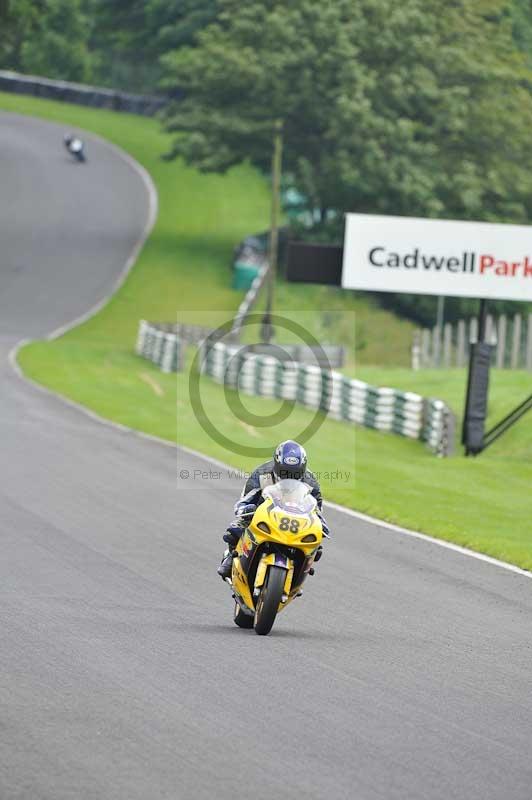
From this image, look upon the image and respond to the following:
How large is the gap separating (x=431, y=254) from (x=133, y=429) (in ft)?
22.1

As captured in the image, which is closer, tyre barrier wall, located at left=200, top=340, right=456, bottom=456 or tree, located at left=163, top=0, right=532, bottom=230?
tyre barrier wall, located at left=200, top=340, right=456, bottom=456

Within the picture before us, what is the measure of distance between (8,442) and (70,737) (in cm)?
1802

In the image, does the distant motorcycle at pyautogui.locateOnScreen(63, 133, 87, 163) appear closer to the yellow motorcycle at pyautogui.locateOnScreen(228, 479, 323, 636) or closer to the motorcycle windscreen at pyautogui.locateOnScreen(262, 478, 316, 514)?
the yellow motorcycle at pyautogui.locateOnScreen(228, 479, 323, 636)

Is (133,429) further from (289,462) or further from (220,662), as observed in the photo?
(220,662)

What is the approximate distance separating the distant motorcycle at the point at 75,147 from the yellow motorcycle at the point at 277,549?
67.1m

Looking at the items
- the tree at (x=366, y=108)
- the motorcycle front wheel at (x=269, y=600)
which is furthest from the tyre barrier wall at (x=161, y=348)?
the motorcycle front wheel at (x=269, y=600)

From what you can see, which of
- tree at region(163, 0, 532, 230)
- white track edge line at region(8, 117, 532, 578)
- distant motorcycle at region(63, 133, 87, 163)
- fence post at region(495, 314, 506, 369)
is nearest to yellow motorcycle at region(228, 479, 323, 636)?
white track edge line at region(8, 117, 532, 578)

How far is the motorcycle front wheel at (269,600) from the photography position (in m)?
11.6

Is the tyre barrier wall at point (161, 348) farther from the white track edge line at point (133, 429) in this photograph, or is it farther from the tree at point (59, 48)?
the tree at point (59, 48)

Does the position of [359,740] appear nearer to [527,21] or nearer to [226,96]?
[226,96]

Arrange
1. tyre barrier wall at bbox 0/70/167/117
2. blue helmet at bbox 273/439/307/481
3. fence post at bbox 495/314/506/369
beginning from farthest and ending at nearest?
tyre barrier wall at bbox 0/70/167/117
fence post at bbox 495/314/506/369
blue helmet at bbox 273/439/307/481

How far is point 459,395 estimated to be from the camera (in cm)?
3772

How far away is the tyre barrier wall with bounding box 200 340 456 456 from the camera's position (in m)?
31.5

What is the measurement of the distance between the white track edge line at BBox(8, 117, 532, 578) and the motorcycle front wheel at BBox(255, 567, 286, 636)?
5.09 meters
